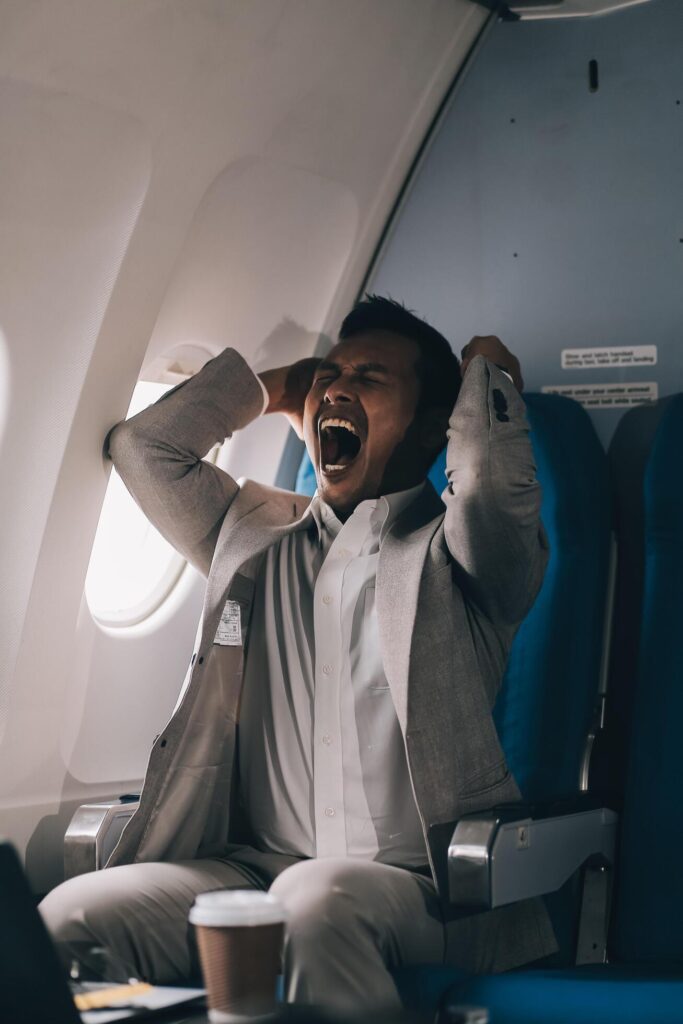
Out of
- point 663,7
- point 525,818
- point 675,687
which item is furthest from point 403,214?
point 525,818

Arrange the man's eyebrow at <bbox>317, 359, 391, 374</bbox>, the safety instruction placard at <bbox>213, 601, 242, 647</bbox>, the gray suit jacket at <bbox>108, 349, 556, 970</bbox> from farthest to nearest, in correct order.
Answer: the man's eyebrow at <bbox>317, 359, 391, 374</bbox>
the safety instruction placard at <bbox>213, 601, 242, 647</bbox>
the gray suit jacket at <bbox>108, 349, 556, 970</bbox>

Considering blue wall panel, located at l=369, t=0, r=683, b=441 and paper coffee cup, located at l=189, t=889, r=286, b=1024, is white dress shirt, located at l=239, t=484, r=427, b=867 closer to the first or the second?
blue wall panel, located at l=369, t=0, r=683, b=441

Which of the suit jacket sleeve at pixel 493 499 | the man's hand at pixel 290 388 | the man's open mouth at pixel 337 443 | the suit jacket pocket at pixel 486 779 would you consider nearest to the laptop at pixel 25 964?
the suit jacket pocket at pixel 486 779

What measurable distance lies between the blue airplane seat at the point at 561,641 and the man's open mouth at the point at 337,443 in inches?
15.5

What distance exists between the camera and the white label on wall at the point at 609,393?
9.29ft

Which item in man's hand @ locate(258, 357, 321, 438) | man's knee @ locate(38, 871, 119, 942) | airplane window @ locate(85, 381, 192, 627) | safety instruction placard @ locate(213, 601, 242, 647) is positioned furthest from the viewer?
airplane window @ locate(85, 381, 192, 627)

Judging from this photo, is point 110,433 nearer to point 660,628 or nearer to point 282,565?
point 282,565

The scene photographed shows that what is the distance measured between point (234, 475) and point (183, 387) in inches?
22.7

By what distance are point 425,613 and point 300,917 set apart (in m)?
0.61

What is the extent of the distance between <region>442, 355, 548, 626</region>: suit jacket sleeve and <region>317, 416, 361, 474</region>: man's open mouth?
11.1 inches

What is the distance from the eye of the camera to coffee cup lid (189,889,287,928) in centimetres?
115

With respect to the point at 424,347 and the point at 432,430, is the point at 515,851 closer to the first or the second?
the point at 432,430

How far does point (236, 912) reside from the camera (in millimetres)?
1147

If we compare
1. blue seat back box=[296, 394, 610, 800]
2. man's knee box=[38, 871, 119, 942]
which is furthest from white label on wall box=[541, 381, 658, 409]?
man's knee box=[38, 871, 119, 942]
